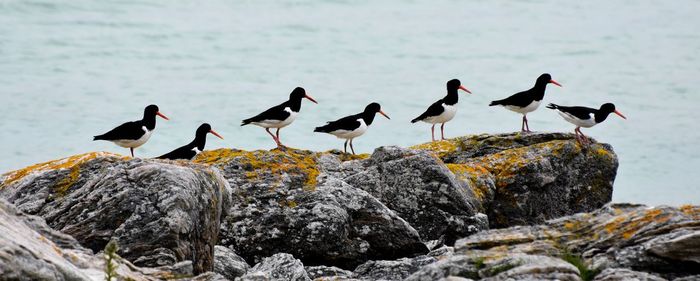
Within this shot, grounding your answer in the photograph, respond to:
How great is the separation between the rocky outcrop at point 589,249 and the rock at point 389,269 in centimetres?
216

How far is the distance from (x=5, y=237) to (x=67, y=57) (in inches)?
2868

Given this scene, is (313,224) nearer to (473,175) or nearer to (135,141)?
(473,175)

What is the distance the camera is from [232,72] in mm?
76125

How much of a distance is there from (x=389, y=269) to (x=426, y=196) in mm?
2463

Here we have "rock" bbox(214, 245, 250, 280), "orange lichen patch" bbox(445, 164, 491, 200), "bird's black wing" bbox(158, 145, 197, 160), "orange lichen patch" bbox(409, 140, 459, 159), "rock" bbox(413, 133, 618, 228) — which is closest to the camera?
"rock" bbox(214, 245, 250, 280)

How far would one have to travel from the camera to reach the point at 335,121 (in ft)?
67.8

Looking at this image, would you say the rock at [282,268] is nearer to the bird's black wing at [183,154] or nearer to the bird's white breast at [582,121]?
the bird's black wing at [183,154]

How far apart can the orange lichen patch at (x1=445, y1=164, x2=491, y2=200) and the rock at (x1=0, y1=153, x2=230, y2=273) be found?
437 centimetres

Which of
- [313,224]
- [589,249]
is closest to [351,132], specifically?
[313,224]

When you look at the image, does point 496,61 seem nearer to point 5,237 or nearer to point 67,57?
point 67,57

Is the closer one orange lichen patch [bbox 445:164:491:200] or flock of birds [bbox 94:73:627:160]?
orange lichen patch [bbox 445:164:491:200]

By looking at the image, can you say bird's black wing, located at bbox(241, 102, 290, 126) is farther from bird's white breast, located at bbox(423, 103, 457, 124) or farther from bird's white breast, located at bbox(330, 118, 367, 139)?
bird's white breast, located at bbox(423, 103, 457, 124)

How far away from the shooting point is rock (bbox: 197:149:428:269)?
43.7 feet

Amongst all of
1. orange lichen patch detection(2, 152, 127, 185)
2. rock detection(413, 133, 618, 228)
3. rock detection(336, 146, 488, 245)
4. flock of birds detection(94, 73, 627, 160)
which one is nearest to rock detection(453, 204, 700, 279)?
rock detection(336, 146, 488, 245)
